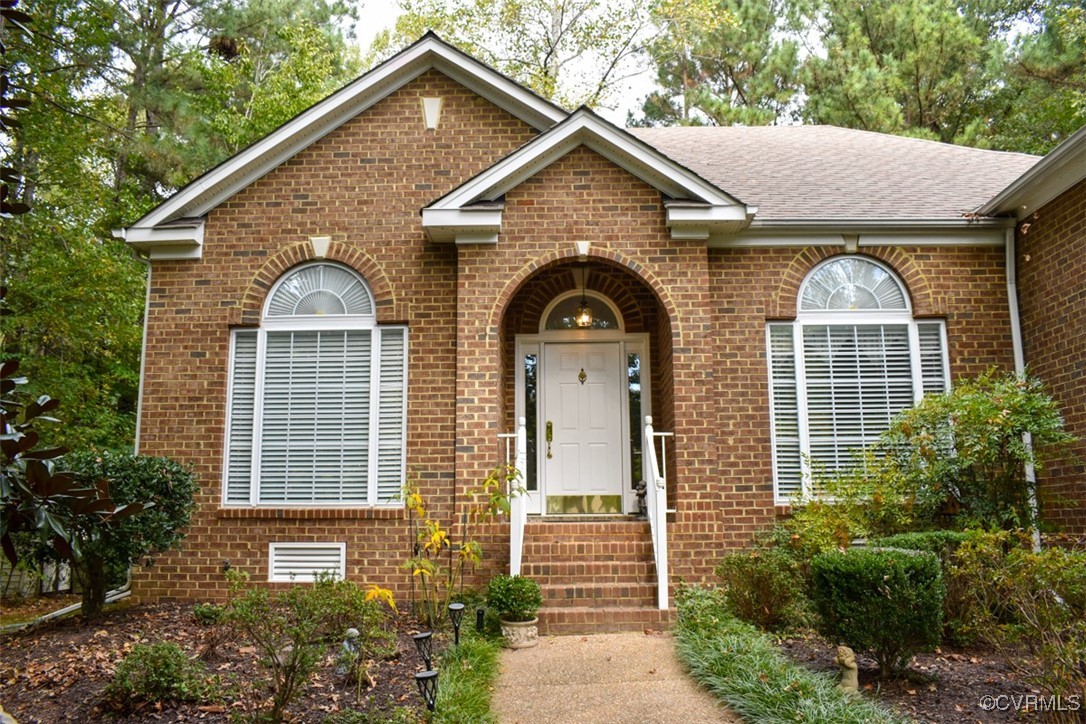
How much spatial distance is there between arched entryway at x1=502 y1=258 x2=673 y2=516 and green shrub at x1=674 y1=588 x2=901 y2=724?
282 cm

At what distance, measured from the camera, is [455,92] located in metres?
9.81

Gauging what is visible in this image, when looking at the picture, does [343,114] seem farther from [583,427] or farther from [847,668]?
[847,668]

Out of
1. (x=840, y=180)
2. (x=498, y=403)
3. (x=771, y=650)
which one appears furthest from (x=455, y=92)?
(x=771, y=650)

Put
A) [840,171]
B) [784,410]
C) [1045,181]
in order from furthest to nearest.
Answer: [840,171], [784,410], [1045,181]

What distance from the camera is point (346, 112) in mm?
9656

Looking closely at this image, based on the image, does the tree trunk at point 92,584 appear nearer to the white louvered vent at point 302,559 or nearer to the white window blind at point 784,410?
the white louvered vent at point 302,559

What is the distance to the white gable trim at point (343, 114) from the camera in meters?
9.32

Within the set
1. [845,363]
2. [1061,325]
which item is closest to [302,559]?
[845,363]

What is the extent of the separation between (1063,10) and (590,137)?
1643cm

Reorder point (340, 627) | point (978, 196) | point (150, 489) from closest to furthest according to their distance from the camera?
point (340, 627)
point (150, 489)
point (978, 196)

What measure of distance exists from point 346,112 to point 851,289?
617 centimetres

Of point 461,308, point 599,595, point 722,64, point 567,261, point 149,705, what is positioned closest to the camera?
point 149,705

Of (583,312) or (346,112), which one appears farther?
(583,312)

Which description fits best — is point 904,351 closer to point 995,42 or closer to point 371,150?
point 371,150
